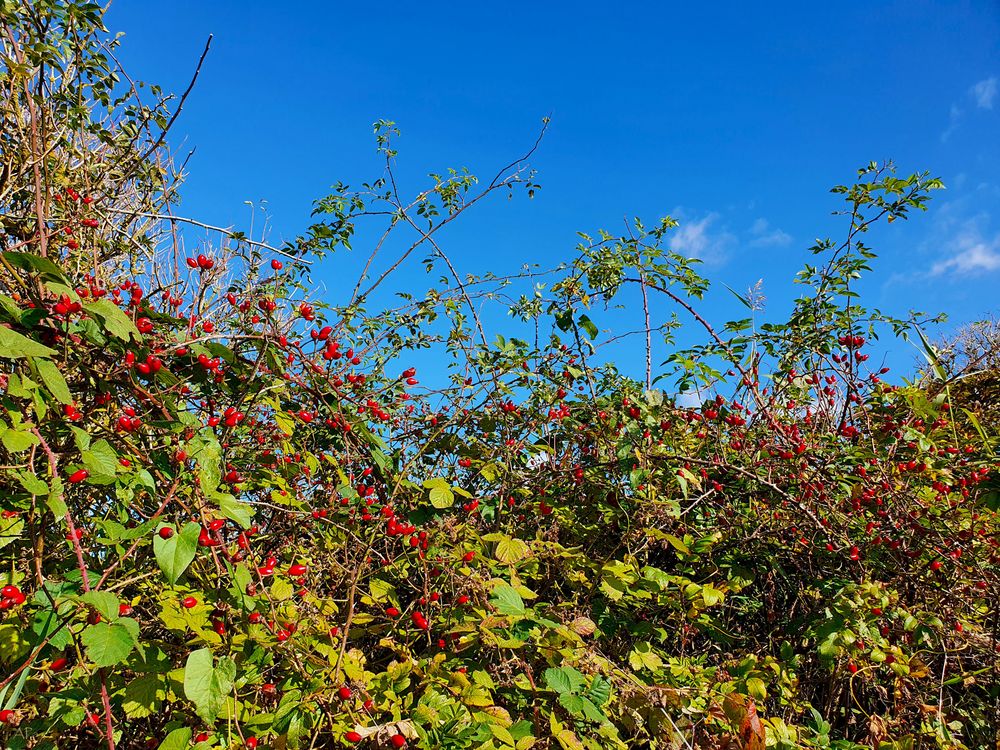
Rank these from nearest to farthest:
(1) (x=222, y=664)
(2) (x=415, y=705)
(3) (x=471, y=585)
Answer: (1) (x=222, y=664), (2) (x=415, y=705), (3) (x=471, y=585)

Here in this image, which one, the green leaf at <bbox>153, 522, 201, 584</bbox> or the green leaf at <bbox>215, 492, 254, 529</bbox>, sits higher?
the green leaf at <bbox>215, 492, 254, 529</bbox>

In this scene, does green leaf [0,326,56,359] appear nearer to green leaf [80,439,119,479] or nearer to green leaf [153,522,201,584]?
green leaf [80,439,119,479]

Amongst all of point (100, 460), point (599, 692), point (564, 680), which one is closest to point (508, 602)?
point (564, 680)

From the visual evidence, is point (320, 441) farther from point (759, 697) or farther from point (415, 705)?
point (759, 697)

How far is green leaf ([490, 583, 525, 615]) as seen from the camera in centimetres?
152

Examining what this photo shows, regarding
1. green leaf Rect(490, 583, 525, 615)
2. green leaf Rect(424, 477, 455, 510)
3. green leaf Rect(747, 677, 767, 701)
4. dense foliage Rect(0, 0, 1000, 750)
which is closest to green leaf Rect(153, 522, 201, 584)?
dense foliage Rect(0, 0, 1000, 750)

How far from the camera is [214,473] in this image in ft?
4.45

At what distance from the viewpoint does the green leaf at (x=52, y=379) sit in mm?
1208

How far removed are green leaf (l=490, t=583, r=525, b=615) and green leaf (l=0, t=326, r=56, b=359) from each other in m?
1.12

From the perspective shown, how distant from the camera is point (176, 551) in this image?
1139 mm

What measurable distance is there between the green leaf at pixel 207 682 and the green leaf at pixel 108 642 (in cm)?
15

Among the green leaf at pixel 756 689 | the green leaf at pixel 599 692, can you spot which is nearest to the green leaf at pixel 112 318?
the green leaf at pixel 599 692

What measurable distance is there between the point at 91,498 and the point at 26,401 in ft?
2.00

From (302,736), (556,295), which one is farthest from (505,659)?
(556,295)
